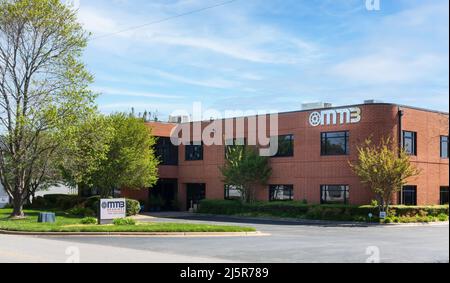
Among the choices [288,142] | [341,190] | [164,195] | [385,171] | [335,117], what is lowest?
[164,195]

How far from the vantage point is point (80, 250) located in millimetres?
18656

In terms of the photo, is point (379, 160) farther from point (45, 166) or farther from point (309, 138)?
point (45, 166)

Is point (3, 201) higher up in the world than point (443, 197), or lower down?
lower down

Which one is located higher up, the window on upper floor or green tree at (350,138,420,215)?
green tree at (350,138,420,215)

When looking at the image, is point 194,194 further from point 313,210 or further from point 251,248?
point 251,248

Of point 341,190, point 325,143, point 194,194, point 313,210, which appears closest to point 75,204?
point 194,194

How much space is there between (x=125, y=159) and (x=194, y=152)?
10568 mm

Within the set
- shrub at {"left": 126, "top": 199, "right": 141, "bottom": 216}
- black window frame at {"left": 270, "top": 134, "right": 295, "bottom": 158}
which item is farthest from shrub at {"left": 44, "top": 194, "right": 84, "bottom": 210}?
black window frame at {"left": 270, "top": 134, "right": 295, "bottom": 158}

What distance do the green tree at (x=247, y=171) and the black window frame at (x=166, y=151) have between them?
27.0 feet

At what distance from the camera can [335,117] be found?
131ft

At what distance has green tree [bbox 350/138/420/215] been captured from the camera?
3534 cm

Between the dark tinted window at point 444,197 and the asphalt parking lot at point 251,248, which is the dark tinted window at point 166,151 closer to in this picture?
the dark tinted window at point 444,197

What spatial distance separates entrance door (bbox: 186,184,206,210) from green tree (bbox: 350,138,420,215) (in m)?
16.8

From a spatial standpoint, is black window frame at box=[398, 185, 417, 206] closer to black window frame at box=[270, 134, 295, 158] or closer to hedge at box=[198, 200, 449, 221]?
hedge at box=[198, 200, 449, 221]
